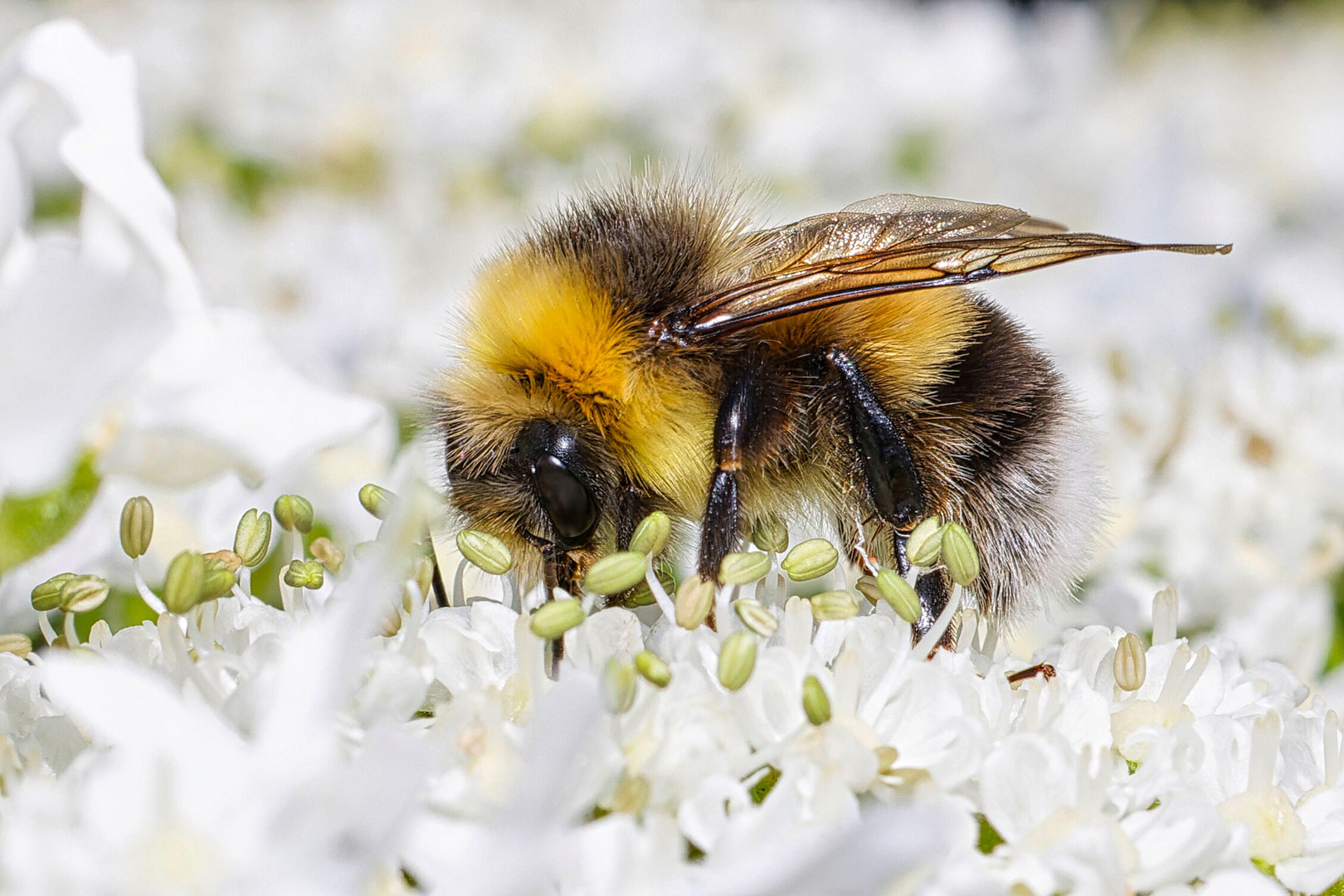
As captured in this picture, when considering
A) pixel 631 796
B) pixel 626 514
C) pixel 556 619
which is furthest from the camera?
pixel 626 514

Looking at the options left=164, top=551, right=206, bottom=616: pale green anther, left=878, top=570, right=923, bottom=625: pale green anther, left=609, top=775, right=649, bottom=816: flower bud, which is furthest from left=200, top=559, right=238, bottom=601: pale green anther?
left=878, top=570, right=923, bottom=625: pale green anther

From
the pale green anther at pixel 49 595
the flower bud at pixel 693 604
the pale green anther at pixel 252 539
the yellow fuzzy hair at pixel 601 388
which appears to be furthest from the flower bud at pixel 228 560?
the flower bud at pixel 693 604

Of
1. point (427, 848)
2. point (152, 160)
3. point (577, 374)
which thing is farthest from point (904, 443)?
point (152, 160)

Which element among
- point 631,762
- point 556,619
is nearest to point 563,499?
point 556,619

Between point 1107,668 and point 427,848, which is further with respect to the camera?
point 1107,668

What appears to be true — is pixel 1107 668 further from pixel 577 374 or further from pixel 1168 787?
pixel 577 374

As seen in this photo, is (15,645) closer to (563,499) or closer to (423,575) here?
(423,575)
